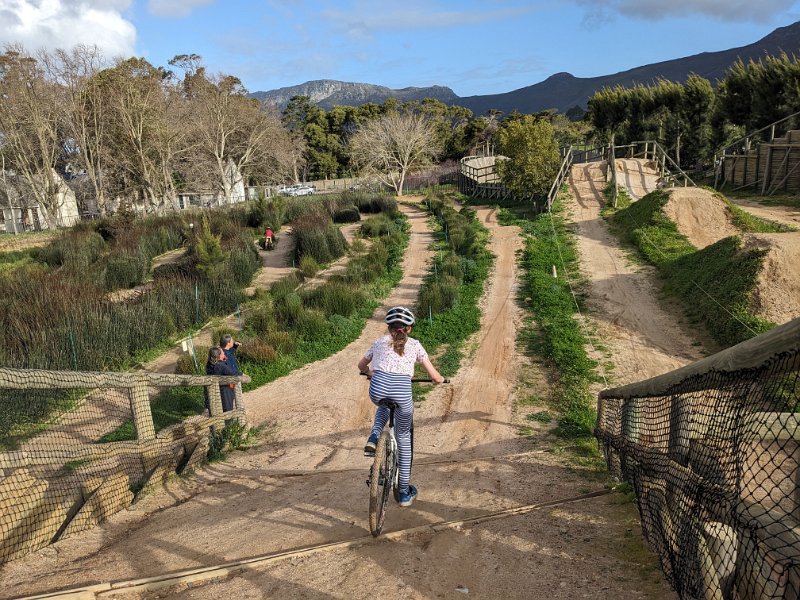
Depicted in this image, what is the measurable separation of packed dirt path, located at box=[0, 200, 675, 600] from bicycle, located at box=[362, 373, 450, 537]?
0.16 meters

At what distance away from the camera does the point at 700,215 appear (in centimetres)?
1855

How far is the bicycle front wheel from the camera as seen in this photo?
431 cm

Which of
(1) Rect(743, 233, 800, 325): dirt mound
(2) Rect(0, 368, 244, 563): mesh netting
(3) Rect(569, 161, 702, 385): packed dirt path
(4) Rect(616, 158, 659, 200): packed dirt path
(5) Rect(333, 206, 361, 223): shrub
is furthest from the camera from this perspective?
(5) Rect(333, 206, 361, 223): shrub

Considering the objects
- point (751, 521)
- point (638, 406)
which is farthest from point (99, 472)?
point (751, 521)

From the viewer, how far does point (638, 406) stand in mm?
4977

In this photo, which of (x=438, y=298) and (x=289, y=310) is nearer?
(x=289, y=310)

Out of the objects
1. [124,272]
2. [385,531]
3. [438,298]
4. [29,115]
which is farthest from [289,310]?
[29,115]

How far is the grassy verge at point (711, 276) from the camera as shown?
35.9 ft

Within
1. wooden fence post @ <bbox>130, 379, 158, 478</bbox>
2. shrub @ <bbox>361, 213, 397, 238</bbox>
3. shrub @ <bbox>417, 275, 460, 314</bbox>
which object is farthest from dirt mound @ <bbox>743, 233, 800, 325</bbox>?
shrub @ <bbox>361, 213, 397, 238</bbox>

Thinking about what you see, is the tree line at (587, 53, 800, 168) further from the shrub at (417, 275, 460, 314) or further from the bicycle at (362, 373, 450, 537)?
the bicycle at (362, 373, 450, 537)

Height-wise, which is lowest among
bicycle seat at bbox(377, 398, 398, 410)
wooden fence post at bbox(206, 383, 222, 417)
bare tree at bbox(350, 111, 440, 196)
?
wooden fence post at bbox(206, 383, 222, 417)

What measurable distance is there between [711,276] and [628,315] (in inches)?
81.2

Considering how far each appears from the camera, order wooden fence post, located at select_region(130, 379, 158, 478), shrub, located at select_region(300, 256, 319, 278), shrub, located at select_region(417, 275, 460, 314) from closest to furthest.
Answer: wooden fence post, located at select_region(130, 379, 158, 478)
shrub, located at select_region(417, 275, 460, 314)
shrub, located at select_region(300, 256, 319, 278)

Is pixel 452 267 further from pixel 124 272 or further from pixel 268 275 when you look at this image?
pixel 124 272
